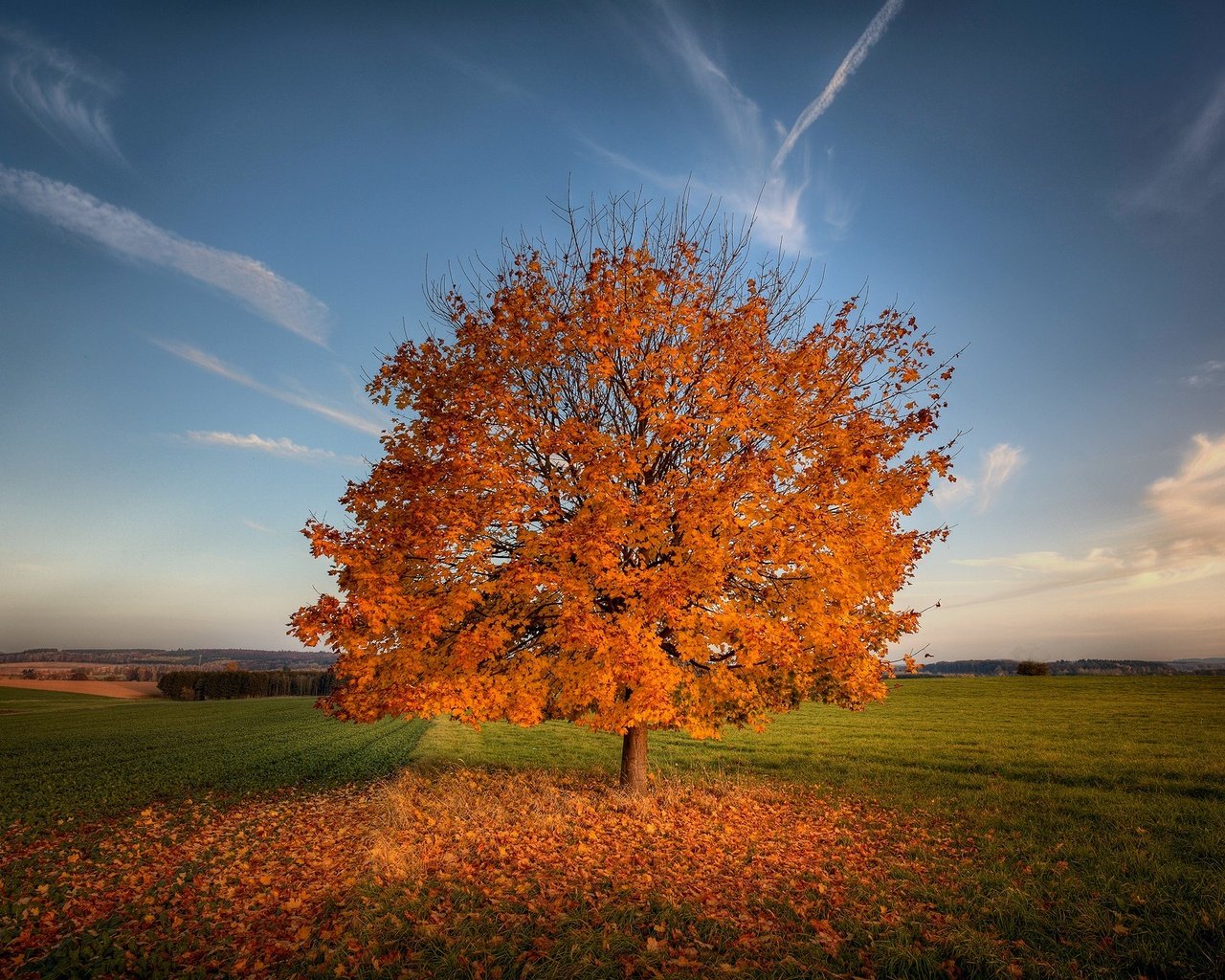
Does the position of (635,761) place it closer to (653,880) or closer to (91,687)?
(653,880)

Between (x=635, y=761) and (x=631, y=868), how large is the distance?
4731mm

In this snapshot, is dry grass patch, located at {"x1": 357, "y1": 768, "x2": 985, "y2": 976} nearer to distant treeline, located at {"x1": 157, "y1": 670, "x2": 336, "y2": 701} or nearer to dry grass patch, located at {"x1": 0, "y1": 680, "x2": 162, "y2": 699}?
distant treeline, located at {"x1": 157, "y1": 670, "x2": 336, "y2": 701}

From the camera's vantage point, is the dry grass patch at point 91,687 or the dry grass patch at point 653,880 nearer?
the dry grass patch at point 653,880

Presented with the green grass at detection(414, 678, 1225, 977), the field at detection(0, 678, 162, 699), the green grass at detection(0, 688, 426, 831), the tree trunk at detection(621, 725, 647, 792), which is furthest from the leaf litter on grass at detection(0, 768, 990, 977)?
the field at detection(0, 678, 162, 699)

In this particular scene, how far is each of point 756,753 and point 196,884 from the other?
17.8 m

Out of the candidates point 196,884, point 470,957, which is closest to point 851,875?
point 470,957

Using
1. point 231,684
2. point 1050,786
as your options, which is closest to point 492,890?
point 1050,786

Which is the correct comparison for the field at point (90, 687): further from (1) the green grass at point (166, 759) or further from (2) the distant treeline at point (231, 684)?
(1) the green grass at point (166, 759)

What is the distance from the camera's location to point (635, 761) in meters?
13.5

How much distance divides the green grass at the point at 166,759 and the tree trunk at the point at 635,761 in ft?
29.7

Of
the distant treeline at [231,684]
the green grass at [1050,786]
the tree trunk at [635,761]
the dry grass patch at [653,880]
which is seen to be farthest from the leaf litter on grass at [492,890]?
the distant treeline at [231,684]

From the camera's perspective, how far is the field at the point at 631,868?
6.44 meters

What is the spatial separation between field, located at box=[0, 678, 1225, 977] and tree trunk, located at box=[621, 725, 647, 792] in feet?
1.76

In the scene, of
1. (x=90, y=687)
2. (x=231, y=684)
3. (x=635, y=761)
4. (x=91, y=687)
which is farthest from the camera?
(x=231, y=684)
